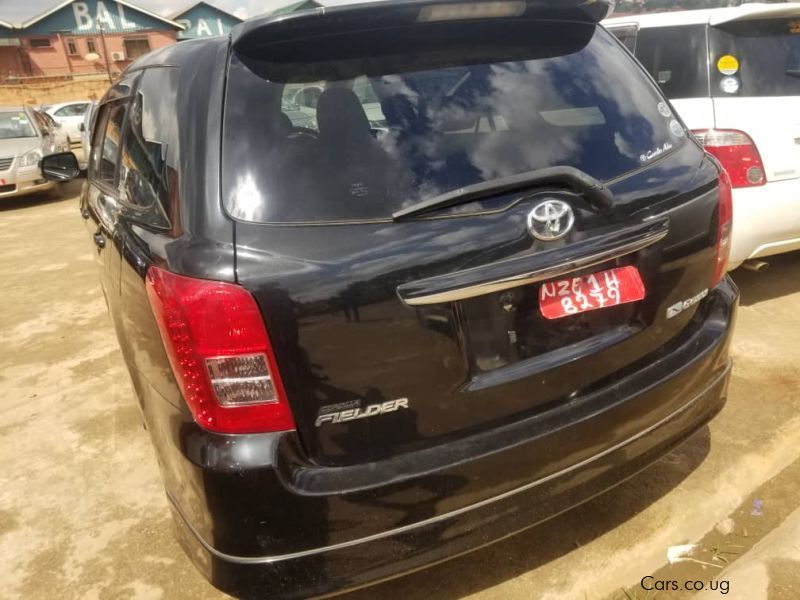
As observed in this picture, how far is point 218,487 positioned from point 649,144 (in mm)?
1636

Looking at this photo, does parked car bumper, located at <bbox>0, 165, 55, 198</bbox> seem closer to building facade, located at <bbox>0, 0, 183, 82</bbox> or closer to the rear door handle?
the rear door handle

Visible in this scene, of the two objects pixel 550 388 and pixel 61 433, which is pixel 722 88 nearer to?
pixel 550 388

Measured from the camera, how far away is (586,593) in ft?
6.98

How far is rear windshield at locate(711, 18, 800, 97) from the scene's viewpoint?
3.91 m

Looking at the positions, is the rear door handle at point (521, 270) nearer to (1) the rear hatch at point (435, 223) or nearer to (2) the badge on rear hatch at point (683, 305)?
(1) the rear hatch at point (435, 223)

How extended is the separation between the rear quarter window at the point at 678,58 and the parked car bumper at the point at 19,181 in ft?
31.3

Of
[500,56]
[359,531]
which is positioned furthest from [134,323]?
[500,56]

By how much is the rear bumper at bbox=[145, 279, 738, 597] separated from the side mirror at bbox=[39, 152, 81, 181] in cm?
250

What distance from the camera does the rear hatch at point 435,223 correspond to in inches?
61.6

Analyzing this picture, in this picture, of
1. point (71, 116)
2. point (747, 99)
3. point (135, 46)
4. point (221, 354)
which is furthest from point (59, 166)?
point (135, 46)

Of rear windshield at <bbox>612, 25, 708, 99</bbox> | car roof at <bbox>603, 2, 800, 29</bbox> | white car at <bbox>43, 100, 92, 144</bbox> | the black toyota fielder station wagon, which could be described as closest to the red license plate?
the black toyota fielder station wagon

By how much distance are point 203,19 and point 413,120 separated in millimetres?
47881

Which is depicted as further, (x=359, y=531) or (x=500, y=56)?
(x=500, y=56)

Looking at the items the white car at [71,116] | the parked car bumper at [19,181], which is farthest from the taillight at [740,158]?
the white car at [71,116]
